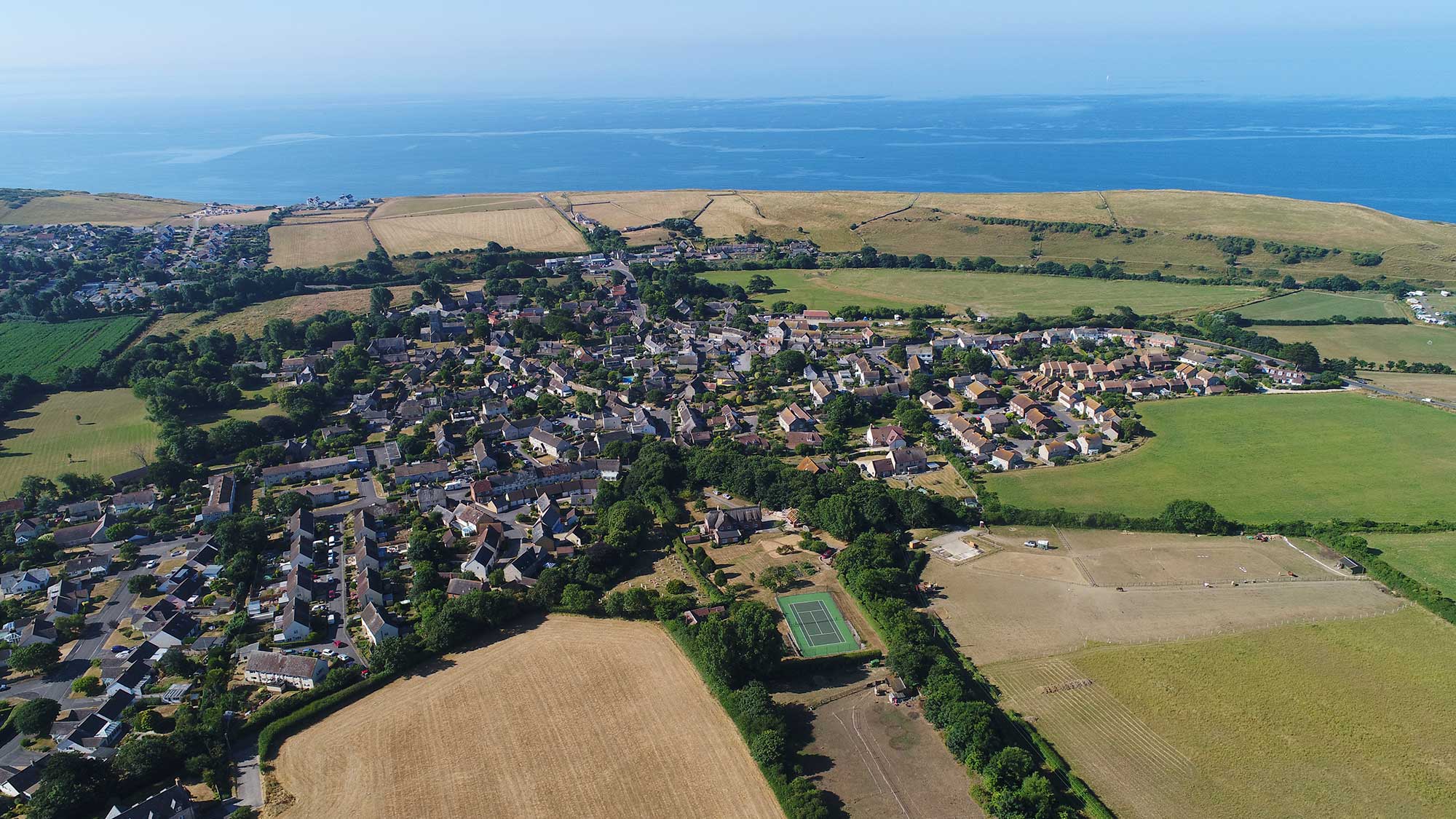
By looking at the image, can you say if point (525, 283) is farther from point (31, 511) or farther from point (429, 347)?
point (31, 511)

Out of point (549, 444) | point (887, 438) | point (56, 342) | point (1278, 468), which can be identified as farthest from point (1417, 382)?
point (56, 342)

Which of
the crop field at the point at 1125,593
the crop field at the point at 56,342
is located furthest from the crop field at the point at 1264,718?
the crop field at the point at 56,342

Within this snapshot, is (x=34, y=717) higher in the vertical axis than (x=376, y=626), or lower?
lower

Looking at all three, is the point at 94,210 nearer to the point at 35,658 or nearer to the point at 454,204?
the point at 454,204

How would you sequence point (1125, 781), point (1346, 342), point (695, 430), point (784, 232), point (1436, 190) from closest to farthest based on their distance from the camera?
1. point (1125, 781)
2. point (695, 430)
3. point (1346, 342)
4. point (784, 232)
5. point (1436, 190)

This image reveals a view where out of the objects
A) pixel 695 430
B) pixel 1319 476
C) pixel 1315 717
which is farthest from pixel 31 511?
pixel 1319 476

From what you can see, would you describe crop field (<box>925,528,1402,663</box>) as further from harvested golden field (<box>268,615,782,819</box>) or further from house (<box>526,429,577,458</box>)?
house (<box>526,429,577,458</box>)
